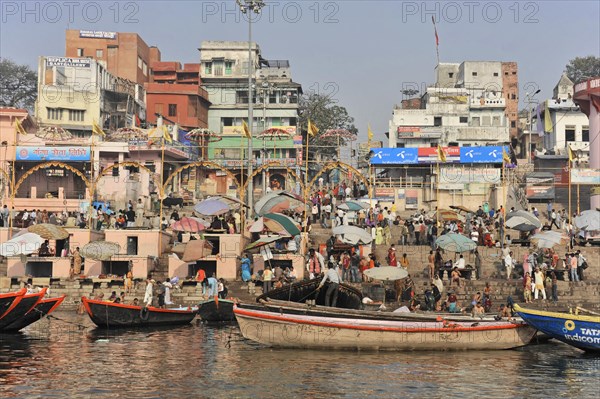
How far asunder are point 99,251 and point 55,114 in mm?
27313

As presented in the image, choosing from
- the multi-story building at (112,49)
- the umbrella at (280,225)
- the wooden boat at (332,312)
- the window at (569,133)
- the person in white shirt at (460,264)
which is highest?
the multi-story building at (112,49)

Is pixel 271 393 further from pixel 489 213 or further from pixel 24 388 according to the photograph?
pixel 489 213

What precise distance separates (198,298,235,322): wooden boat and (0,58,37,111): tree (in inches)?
2144

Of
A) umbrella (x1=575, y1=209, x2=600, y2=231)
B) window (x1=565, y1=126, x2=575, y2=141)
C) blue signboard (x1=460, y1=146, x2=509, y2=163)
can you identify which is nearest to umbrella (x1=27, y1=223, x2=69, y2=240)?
umbrella (x1=575, y1=209, x2=600, y2=231)

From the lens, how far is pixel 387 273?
93.4 ft

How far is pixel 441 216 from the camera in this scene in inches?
1601

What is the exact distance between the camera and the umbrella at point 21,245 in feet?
107

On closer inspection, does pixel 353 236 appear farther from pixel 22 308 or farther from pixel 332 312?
pixel 22 308

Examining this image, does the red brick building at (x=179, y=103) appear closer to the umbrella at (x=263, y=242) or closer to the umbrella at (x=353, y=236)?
the umbrella at (x=263, y=242)

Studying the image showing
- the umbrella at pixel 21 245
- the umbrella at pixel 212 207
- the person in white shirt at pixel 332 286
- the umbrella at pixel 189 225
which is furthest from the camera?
the umbrella at pixel 212 207

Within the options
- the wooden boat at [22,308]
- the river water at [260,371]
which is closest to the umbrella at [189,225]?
the wooden boat at [22,308]

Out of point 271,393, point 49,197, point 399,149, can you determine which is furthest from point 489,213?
point 271,393

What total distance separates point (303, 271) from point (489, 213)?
14.1 m

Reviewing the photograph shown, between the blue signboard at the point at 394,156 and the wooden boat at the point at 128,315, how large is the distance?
29.7 meters
